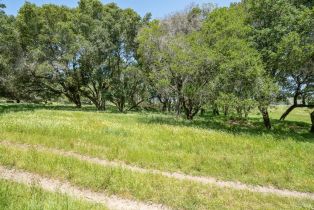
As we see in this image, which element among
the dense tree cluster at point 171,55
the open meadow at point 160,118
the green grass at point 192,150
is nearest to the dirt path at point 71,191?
the open meadow at point 160,118

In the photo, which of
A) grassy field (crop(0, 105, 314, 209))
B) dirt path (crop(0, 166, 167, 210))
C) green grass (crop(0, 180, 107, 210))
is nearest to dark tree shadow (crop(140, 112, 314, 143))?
grassy field (crop(0, 105, 314, 209))

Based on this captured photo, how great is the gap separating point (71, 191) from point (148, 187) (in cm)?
231

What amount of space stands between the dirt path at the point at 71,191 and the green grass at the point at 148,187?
0.28m

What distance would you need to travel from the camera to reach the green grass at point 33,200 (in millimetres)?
6602

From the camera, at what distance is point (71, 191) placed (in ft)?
29.3

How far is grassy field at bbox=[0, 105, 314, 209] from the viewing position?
937cm

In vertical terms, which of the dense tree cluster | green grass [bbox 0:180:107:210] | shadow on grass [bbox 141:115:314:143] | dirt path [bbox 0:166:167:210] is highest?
the dense tree cluster

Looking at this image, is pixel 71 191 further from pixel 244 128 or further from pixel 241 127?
pixel 241 127

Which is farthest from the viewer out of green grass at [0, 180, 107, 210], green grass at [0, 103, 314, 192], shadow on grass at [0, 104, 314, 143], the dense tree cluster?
the dense tree cluster

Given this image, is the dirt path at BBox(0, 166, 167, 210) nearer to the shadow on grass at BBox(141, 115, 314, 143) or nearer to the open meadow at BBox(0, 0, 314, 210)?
the open meadow at BBox(0, 0, 314, 210)

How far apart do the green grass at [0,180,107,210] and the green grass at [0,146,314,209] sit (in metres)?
1.82

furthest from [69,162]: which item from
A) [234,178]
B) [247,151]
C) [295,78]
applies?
[295,78]

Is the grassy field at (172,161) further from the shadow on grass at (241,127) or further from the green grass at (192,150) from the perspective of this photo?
the shadow on grass at (241,127)

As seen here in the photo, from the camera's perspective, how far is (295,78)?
84.1 ft
